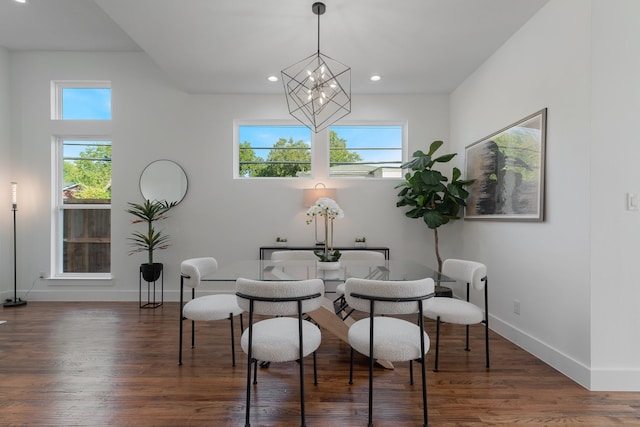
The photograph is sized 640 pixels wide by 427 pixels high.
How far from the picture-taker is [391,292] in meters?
1.71

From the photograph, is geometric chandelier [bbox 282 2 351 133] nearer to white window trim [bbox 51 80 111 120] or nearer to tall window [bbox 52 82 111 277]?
white window trim [bbox 51 80 111 120]

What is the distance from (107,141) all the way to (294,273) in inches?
153

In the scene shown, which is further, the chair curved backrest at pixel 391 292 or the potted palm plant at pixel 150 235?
the potted palm plant at pixel 150 235

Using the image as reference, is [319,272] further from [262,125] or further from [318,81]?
[262,125]

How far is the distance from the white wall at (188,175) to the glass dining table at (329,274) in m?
1.67

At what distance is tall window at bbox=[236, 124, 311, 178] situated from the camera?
4.58 metres

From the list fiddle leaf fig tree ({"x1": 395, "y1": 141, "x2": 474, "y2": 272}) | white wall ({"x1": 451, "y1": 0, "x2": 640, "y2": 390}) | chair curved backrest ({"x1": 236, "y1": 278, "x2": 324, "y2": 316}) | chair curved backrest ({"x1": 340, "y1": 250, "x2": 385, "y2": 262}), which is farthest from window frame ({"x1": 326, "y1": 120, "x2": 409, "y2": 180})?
chair curved backrest ({"x1": 236, "y1": 278, "x2": 324, "y2": 316})

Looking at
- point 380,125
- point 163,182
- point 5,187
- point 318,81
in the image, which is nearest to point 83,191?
point 5,187

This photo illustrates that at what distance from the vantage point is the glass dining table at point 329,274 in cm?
217

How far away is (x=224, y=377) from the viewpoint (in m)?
2.33

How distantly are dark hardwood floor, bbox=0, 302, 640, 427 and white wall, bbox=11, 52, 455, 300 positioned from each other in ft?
5.01

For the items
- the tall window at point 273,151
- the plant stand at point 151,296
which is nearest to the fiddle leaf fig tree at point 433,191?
Result: the tall window at point 273,151

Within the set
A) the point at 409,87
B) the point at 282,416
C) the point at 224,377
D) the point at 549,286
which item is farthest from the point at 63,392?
the point at 409,87

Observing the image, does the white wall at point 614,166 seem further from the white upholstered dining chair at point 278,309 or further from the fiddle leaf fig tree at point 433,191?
the white upholstered dining chair at point 278,309
